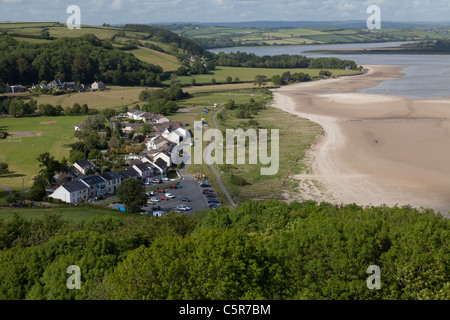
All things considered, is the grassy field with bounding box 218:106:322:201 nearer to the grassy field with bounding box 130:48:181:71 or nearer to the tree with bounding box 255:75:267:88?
the tree with bounding box 255:75:267:88

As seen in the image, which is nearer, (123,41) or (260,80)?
(260,80)

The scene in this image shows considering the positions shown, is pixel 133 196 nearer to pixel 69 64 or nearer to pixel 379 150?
pixel 379 150

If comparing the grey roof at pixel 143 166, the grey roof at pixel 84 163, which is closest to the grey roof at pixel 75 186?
the grey roof at pixel 84 163

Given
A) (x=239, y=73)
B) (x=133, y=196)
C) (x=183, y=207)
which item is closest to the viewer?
(x=133, y=196)

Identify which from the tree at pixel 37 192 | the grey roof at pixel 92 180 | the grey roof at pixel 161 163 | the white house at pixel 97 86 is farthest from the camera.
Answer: the white house at pixel 97 86

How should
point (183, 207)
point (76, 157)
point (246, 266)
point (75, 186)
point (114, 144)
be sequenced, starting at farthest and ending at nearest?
1. point (114, 144)
2. point (76, 157)
3. point (75, 186)
4. point (183, 207)
5. point (246, 266)

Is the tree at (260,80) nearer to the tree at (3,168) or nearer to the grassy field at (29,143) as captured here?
the grassy field at (29,143)

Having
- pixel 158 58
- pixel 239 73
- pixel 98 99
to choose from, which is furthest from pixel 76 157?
pixel 158 58

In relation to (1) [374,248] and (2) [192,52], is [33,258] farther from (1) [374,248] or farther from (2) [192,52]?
(2) [192,52]
